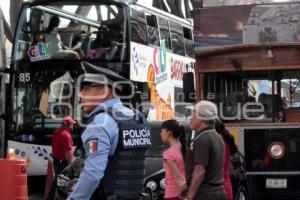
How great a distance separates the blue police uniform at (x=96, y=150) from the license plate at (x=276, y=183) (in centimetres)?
568

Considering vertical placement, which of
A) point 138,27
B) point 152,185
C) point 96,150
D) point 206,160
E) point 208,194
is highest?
point 138,27

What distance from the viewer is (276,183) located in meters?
9.77

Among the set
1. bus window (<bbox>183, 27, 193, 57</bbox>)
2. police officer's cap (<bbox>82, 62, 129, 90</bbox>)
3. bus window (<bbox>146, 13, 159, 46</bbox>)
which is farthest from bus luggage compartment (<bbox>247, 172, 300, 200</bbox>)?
bus window (<bbox>183, 27, 193, 57</bbox>)

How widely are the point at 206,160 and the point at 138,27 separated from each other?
9580 millimetres

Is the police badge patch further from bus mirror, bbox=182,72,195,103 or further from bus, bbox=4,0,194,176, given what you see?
bus, bbox=4,0,194,176

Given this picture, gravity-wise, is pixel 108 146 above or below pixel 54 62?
below

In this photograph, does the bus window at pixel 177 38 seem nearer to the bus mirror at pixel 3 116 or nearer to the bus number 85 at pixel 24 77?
the bus number 85 at pixel 24 77

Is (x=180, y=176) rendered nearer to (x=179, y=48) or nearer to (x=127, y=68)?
(x=127, y=68)

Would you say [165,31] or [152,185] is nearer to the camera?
[152,185]

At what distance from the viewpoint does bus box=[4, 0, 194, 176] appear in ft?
47.8

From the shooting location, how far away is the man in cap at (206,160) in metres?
6.17

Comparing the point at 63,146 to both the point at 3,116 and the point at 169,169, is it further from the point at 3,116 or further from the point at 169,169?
the point at 169,169

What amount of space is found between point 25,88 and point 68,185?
1011cm

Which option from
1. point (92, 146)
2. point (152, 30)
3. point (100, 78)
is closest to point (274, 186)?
point (100, 78)
